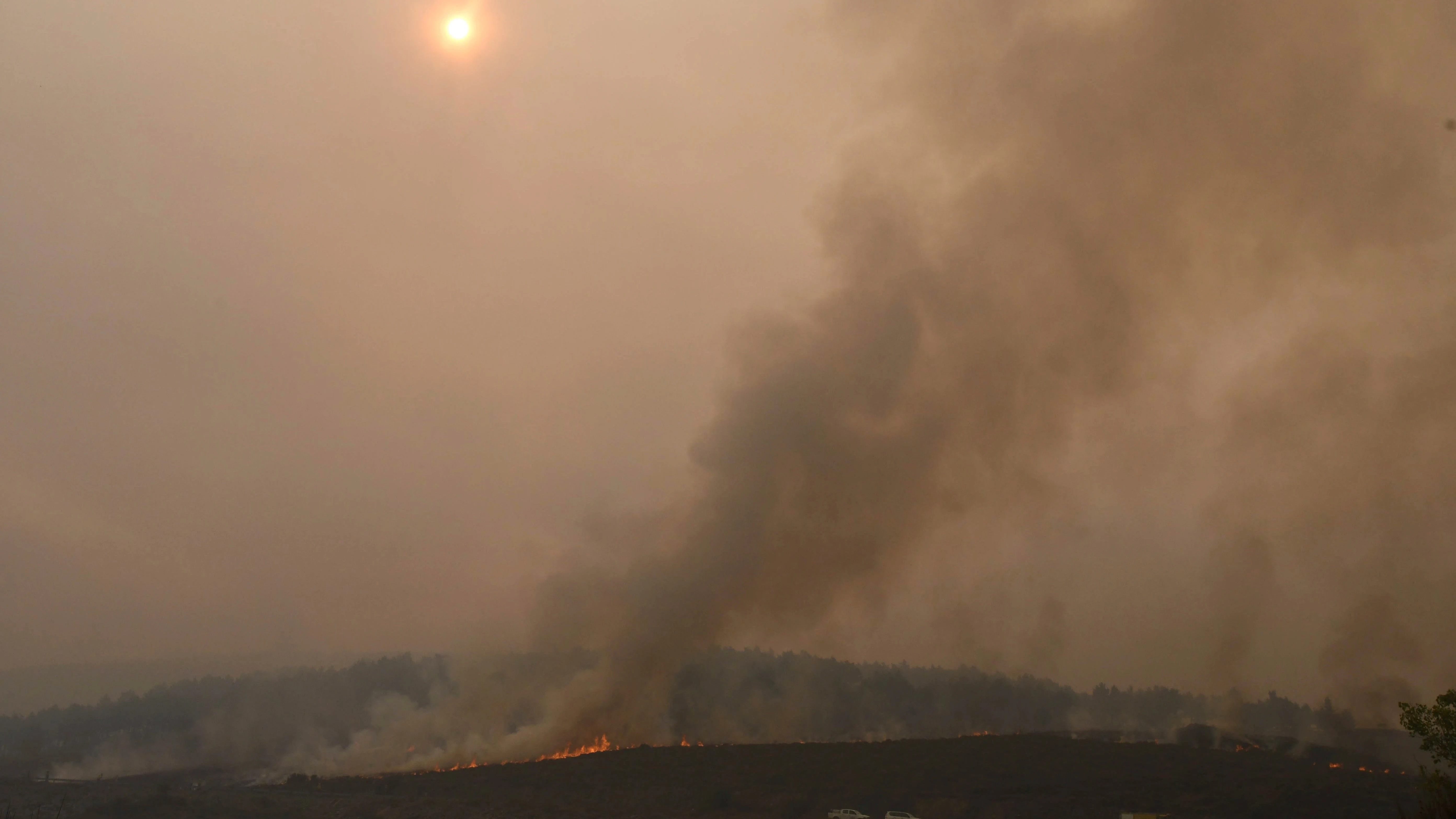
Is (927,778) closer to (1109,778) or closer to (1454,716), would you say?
(1109,778)

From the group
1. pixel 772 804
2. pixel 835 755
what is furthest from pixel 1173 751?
pixel 772 804

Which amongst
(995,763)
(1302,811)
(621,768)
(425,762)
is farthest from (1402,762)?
(425,762)

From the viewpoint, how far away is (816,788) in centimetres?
7762

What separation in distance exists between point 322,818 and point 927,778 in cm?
5131

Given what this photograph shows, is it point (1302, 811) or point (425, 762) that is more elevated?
point (425, 762)

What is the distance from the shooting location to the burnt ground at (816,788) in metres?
69.0

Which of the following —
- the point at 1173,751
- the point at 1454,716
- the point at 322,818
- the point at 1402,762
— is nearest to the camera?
the point at 1454,716

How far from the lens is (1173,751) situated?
A: 88.6 meters

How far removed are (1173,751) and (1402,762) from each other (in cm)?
4507

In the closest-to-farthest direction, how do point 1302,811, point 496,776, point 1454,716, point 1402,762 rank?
point 1454,716, point 1302,811, point 496,776, point 1402,762

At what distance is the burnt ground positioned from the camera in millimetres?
69000

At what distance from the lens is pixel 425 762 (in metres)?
92.9

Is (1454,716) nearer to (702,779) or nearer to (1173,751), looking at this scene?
(1173,751)

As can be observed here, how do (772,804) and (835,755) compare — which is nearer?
(772,804)
